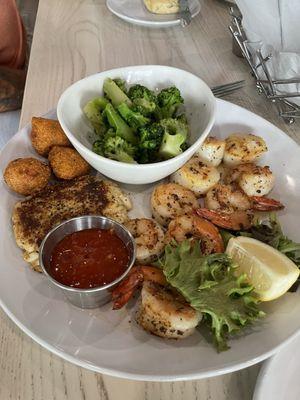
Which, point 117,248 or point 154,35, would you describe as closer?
point 117,248

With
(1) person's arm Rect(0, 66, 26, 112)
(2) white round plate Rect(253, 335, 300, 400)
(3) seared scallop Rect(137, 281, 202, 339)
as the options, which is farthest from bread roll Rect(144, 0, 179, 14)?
(2) white round plate Rect(253, 335, 300, 400)

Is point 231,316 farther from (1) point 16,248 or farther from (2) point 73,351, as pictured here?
(1) point 16,248

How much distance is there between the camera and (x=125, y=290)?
4.35ft

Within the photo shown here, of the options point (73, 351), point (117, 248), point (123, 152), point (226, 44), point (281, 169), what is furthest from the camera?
point (226, 44)

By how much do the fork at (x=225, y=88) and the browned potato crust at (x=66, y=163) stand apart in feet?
2.92

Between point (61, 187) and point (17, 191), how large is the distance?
165mm

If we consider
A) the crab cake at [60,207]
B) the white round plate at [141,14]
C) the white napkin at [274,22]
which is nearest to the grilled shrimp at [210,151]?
the crab cake at [60,207]

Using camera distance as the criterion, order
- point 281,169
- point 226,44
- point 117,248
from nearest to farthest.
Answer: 1. point 117,248
2. point 281,169
3. point 226,44

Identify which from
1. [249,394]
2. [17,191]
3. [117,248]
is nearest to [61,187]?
[17,191]

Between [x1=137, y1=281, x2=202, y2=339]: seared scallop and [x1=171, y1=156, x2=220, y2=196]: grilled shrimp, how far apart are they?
1.72ft

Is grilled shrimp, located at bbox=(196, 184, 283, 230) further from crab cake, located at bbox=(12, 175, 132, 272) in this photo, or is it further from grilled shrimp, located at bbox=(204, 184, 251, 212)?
crab cake, located at bbox=(12, 175, 132, 272)

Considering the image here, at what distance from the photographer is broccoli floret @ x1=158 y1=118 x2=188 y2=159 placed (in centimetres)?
164

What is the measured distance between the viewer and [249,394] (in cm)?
123

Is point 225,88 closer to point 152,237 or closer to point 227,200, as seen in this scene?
point 227,200
